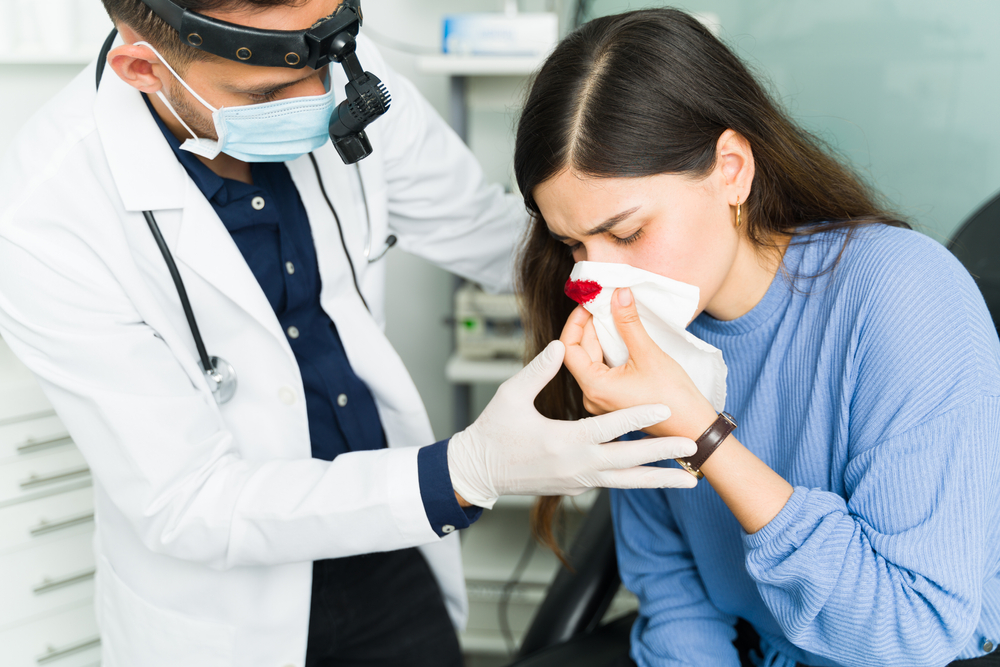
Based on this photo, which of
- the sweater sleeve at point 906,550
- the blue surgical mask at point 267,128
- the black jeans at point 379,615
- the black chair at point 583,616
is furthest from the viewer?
the black jeans at point 379,615

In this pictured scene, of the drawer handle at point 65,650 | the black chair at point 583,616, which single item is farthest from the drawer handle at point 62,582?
the black chair at point 583,616

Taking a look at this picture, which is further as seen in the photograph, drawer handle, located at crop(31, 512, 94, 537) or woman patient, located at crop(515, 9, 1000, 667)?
drawer handle, located at crop(31, 512, 94, 537)

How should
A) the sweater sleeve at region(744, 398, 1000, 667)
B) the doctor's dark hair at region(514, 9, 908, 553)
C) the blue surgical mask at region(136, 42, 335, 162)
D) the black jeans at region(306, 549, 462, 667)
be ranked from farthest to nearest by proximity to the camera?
1. the black jeans at region(306, 549, 462, 667)
2. the blue surgical mask at region(136, 42, 335, 162)
3. the doctor's dark hair at region(514, 9, 908, 553)
4. the sweater sleeve at region(744, 398, 1000, 667)

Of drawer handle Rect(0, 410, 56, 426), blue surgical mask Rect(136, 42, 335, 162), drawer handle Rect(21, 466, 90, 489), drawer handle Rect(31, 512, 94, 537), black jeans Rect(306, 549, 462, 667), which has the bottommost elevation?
black jeans Rect(306, 549, 462, 667)

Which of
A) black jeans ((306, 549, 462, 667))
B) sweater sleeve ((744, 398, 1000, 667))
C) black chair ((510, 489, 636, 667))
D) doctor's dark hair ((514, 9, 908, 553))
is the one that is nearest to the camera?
sweater sleeve ((744, 398, 1000, 667))

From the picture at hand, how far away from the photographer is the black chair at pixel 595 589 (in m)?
1.01

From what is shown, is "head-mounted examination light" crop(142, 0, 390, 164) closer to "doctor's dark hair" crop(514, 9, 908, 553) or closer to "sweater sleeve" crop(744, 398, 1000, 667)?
"doctor's dark hair" crop(514, 9, 908, 553)

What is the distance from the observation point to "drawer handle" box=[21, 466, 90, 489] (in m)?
1.25

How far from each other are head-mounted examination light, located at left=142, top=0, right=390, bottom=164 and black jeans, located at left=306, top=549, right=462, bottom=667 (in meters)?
0.73

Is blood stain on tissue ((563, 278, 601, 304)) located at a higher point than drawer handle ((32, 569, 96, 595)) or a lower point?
higher

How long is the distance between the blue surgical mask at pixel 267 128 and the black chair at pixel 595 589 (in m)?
0.80

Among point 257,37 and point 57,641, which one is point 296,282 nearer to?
point 257,37

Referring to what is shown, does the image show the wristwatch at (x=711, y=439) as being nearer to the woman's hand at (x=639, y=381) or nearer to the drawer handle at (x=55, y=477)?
the woman's hand at (x=639, y=381)

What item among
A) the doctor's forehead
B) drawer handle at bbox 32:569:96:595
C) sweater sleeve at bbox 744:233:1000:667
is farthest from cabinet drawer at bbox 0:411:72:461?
sweater sleeve at bbox 744:233:1000:667
